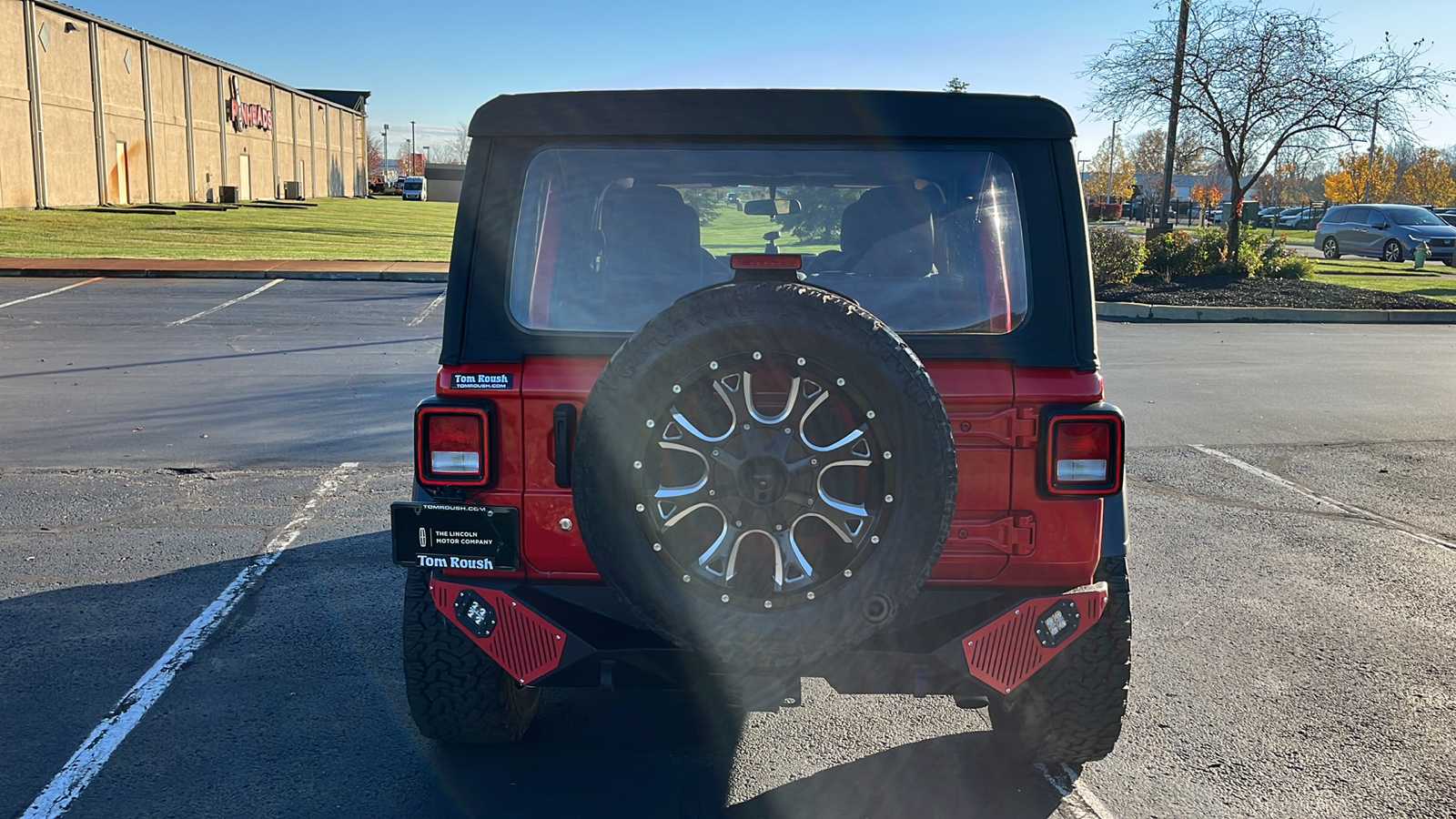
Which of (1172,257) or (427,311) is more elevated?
(1172,257)

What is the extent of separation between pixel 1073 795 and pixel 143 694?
316 cm

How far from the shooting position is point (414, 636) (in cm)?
352

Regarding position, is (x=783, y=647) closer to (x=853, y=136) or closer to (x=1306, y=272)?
(x=853, y=136)

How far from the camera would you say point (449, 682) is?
3.57 metres

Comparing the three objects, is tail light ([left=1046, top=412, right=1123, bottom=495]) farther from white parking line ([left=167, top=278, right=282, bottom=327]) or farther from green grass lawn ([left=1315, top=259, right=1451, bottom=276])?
green grass lawn ([left=1315, top=259, right=1451, bottom=276])

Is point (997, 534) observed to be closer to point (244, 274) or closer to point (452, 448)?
point (452, 448)

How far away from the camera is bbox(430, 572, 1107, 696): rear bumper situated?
3.19m

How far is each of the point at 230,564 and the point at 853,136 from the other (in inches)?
156

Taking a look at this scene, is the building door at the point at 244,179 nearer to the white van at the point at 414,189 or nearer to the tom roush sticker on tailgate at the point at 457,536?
the white van at the point at 414,189

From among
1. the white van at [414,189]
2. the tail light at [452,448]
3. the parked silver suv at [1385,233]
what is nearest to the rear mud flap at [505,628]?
the tail light at [452,448]

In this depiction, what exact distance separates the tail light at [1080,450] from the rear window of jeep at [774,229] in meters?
0.35

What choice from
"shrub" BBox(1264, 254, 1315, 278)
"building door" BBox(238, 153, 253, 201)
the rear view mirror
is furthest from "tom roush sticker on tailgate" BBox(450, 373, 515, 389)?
"building door" BBox(238, 153, 253, 201)

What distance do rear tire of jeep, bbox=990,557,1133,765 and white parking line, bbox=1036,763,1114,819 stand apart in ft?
0.28

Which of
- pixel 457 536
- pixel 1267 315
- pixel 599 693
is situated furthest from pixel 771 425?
pixel 1267 315
